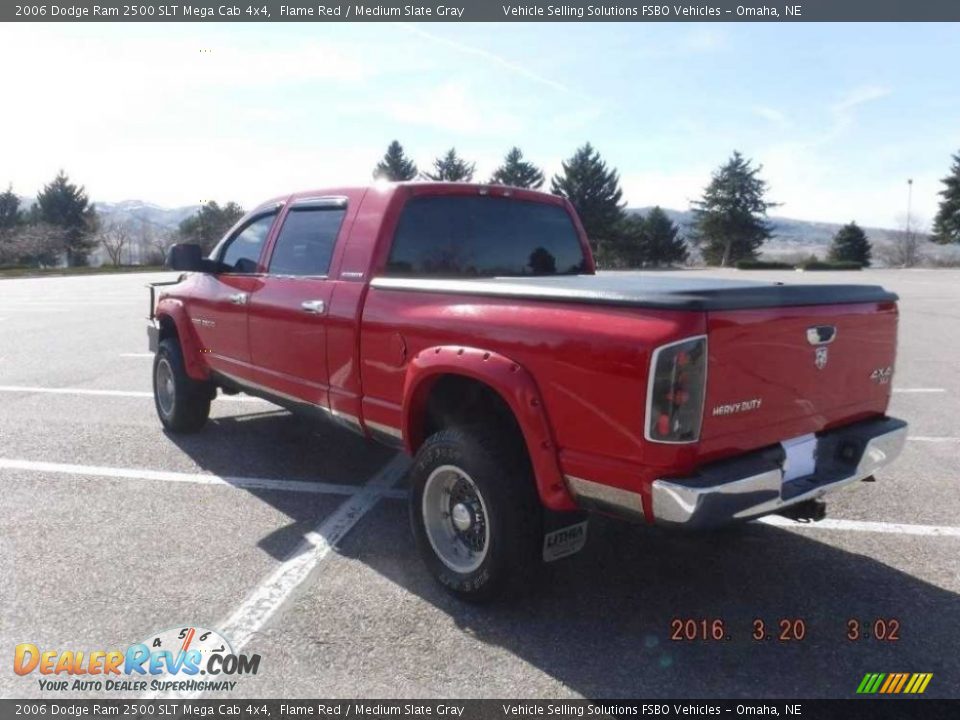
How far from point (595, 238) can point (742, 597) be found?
58015 millimetres

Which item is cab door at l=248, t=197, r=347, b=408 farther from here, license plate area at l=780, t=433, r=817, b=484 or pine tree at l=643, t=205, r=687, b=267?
pine tree at l=643, t=205, r=687, b=267

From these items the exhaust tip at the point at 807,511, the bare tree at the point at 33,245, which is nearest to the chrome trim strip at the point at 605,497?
the exhaust tip at the point at 807,511

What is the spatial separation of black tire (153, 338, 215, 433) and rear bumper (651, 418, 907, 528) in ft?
14.8

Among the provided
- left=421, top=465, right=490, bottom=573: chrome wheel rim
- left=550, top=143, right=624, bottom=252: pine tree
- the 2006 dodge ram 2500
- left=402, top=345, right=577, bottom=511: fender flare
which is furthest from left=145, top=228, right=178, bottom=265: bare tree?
left=402, top=345, right=577, bottom=511: fender flare

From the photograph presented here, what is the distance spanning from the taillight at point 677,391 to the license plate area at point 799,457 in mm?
567

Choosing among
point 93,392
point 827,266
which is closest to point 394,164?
point 827,266

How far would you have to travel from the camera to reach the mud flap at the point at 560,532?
3115 millimetres

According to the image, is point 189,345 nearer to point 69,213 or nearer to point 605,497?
point 605,497

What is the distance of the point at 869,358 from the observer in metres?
3.31

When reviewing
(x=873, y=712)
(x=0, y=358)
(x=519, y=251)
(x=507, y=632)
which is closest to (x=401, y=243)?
(x=519, y=251)

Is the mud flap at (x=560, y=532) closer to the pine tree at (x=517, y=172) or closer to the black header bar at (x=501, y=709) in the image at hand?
the black header bar at (x=501, y=709)

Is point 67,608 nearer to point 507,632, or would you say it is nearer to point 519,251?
point 507,632

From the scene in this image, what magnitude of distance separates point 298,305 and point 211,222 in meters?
65.7

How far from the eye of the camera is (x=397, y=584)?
354 cm
